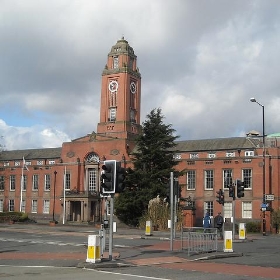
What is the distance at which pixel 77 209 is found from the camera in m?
70.1

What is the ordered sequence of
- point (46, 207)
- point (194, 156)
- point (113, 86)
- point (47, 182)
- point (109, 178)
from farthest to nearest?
point (113, 86) < point (47, 182) < point (46, 207) < point (194, 156) < point (109, 178)

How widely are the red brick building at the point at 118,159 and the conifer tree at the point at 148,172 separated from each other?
6.51 m

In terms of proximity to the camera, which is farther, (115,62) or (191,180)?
(115,62)

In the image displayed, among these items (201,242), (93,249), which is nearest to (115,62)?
(201,242)

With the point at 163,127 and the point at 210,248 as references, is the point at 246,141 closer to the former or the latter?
the point at 163,127

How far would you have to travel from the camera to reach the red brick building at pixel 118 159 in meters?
61.3

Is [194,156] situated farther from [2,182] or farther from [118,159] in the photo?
[2,182]

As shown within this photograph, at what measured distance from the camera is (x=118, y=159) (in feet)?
227

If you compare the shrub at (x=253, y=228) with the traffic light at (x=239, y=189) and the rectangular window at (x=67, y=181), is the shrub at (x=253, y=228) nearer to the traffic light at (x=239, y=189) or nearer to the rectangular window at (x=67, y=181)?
the traffic light at (x=239, y=189)

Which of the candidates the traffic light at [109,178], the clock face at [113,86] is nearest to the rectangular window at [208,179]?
the clock face at [113,86]

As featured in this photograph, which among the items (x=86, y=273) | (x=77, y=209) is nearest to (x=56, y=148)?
(x=77, y=209)

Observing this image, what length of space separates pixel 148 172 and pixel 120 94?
84.2 feet

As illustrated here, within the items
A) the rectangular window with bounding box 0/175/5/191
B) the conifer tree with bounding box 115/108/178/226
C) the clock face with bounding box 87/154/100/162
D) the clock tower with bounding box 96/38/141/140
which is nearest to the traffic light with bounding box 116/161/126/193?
the conifer tree with bounding box 115/108/178/226

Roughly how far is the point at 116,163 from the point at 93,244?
121 inches
